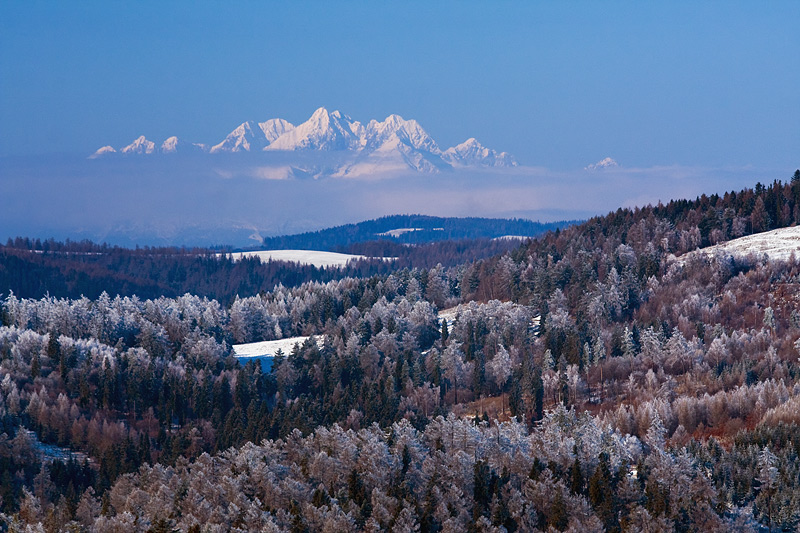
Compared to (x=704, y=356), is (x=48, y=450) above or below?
below

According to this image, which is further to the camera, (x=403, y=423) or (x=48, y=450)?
(x=48, y=450)

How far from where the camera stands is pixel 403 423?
142000 mm

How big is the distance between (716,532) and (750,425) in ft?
195

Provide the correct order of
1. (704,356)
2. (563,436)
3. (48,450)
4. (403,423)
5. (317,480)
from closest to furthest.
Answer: (317,480) → (563,436) → (403,423) → (48,450) → (704,356)

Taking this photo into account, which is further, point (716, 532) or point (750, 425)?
point (750, 425)

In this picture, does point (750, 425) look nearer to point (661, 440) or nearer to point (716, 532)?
point (661, 440)

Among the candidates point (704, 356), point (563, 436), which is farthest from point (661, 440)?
point (704, 356)

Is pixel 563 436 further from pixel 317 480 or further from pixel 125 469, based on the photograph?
pixel 125 469

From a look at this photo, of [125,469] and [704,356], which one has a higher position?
[704,356]

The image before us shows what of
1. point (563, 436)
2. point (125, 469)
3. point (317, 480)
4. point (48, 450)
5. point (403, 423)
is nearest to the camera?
point (317, 480)

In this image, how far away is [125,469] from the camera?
152875 mm

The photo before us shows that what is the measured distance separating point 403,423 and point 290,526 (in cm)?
4028

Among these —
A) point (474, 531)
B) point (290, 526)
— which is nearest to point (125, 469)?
point (290, 526)

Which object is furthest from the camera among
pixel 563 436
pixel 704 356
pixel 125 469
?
pixel 704 356
